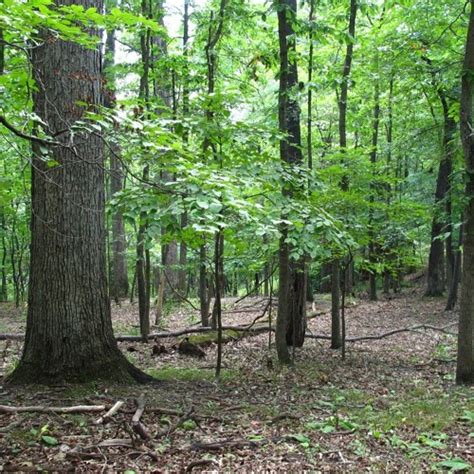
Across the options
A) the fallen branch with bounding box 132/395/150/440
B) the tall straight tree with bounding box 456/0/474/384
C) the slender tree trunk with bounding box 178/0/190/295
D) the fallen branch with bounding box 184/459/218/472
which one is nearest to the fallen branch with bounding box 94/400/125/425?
the fallen branch with bounding box 132/395/150/440

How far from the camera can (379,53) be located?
8.74 m

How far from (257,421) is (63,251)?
2.79 meters

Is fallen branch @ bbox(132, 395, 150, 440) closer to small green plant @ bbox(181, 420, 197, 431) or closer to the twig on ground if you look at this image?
the twig on ground

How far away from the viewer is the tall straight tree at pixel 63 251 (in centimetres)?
500

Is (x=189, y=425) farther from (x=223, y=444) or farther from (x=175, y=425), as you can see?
(x=223, y=444)

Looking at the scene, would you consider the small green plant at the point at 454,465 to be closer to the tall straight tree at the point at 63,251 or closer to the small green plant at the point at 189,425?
the small green plant at the point at 189,425

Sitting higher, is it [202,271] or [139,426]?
[202,271]

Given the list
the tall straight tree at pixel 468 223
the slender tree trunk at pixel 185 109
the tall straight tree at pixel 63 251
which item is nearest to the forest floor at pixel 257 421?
the tall straight tree at pixel 63 251

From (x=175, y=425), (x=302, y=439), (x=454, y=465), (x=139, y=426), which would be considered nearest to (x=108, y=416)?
(x=139, y=426)

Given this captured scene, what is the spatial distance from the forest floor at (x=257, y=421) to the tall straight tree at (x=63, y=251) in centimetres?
31

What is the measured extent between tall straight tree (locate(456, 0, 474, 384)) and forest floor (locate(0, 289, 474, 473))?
1.84 ft

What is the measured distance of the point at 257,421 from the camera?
4.60m

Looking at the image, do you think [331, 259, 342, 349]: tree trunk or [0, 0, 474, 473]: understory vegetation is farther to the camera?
[331, 259, 342, 349]: tree trunk

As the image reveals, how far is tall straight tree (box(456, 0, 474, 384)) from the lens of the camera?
6.04 meters
